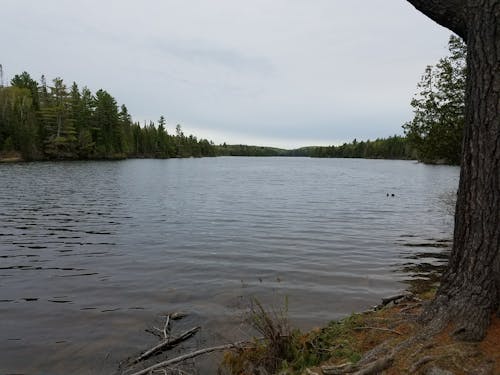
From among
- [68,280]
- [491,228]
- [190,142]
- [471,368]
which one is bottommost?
[68,280]

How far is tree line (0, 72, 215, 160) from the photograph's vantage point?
74.2 m

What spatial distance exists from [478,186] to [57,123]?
3764 inches

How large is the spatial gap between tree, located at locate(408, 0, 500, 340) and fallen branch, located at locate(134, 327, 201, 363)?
4108mm

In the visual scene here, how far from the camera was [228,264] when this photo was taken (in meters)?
11.0

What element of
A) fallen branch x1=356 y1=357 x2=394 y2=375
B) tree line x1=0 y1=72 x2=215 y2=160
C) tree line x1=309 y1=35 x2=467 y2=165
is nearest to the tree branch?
fallen branch x1=356 y1=357 x2=394 y2=375

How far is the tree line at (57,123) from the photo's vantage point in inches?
2921

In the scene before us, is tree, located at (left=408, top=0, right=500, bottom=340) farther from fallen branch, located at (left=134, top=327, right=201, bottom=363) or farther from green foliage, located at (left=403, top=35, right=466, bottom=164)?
green foliage, located at (left=403, top=35, right=466, bottom=164)

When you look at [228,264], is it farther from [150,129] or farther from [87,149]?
[150,129]

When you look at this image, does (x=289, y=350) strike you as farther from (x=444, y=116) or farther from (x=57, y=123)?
(x=57, y=123)

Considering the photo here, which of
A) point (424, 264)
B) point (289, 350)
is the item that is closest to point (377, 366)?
point (289, 350)

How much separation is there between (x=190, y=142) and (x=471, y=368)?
175 meters

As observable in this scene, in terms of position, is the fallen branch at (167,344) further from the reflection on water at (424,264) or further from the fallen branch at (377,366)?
the reflection on water at (424,264)

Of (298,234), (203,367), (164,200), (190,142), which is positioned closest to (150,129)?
(190,142)

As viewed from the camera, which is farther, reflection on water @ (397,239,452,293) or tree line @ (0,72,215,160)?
tree line @ (0,72,215,160)
